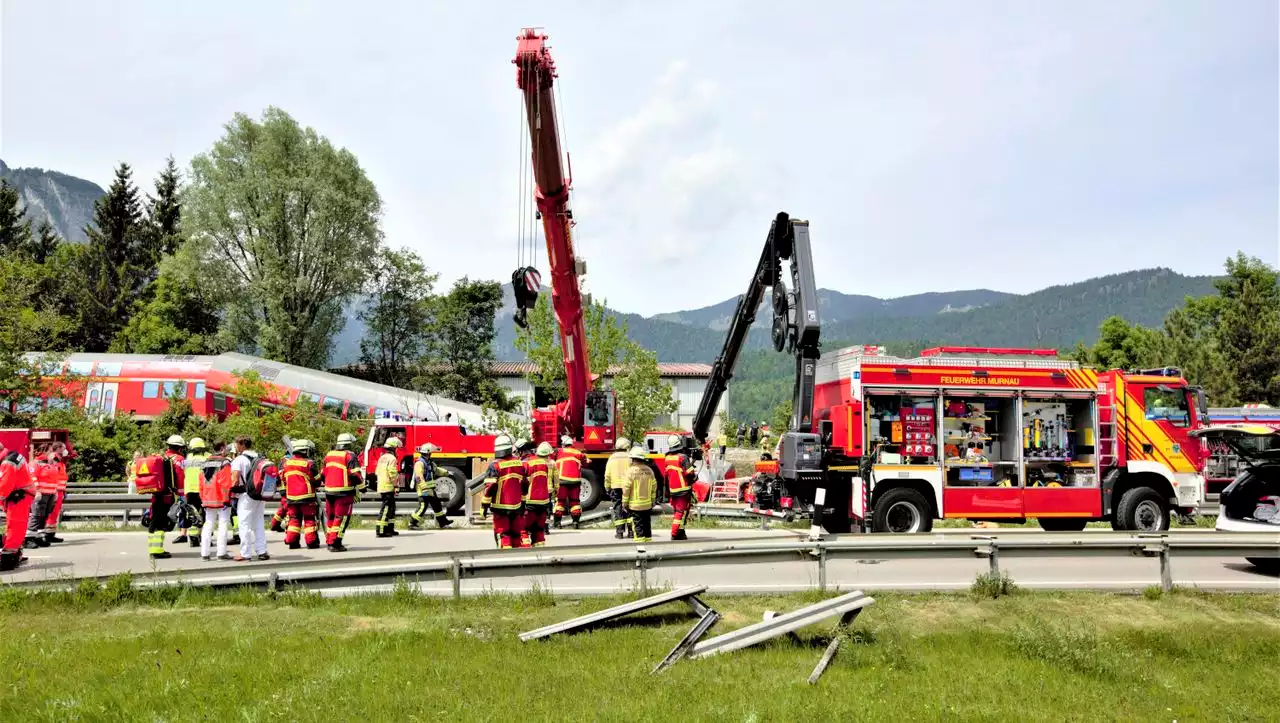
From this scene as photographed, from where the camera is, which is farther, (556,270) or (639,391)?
(639,391)

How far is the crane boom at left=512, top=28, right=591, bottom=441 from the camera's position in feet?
50.6

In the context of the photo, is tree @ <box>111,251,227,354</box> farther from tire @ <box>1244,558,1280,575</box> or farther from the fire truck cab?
tire @ <box>1244,558,1280,575</box>

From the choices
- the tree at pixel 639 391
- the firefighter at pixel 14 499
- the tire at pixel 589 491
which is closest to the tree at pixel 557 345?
the tree at pixel 639 391

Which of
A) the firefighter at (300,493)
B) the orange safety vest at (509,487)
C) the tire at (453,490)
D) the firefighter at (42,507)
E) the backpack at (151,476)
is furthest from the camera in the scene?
the tire at (453,490)

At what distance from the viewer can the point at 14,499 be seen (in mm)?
12211

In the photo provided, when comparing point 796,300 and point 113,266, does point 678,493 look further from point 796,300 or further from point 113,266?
point 113,266

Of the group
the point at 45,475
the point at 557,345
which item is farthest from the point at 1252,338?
the point at 45,475

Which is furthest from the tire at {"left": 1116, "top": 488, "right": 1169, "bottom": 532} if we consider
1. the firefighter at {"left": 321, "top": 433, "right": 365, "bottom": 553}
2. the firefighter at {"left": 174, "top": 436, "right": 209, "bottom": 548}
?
the firefighter at {"left": 174, "top": 436, "right": 209, "bottom": 548}

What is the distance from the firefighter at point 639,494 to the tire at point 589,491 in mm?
7361

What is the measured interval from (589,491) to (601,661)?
13854mm

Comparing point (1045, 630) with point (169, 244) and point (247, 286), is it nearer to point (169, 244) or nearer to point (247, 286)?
point (247, 286)

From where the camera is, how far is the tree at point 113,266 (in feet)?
189

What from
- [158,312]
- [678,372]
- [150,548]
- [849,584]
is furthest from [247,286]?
[849,584]

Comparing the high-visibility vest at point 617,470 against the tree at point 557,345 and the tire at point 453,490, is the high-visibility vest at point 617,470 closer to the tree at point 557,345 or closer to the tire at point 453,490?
the tire at point 453,490
